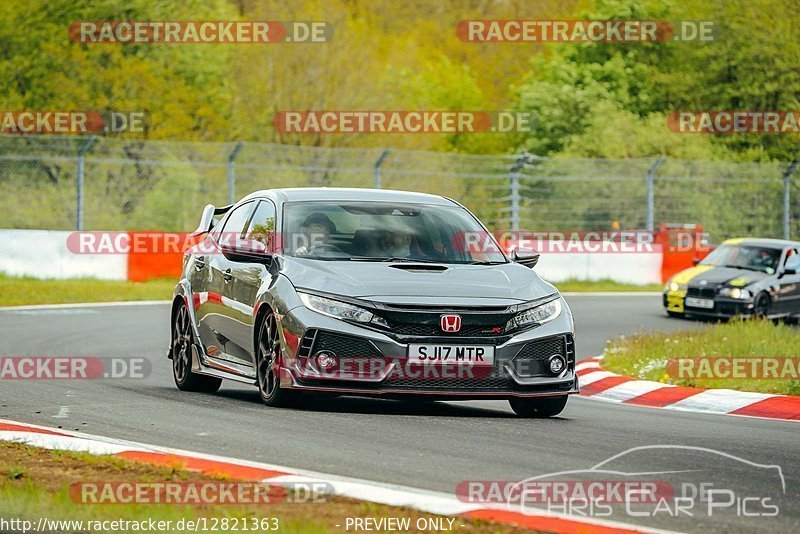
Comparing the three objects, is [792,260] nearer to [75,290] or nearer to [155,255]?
[155,255]

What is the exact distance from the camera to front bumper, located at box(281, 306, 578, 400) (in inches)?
384

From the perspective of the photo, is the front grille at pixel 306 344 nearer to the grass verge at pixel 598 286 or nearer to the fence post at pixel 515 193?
the grass verge at pixel 598 286

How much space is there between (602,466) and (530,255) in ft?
11.4

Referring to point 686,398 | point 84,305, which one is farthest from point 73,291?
point 686,398

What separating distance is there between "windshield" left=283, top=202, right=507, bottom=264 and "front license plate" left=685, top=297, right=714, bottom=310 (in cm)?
1315

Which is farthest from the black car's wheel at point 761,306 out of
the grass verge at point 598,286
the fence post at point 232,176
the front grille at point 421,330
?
the front grille at point 421,330

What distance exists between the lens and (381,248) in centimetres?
1078

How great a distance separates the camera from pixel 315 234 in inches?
428

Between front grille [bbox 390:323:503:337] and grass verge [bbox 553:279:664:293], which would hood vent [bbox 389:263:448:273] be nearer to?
front grille [bbox 390:323:503:337]

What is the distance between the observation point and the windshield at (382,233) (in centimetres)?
1075

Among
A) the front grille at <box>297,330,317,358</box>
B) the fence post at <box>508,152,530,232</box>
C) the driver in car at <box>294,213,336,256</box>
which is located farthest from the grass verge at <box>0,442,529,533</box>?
the fence post at <box>508,152,530,232</box>

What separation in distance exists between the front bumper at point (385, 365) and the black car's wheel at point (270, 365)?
0.52 feet

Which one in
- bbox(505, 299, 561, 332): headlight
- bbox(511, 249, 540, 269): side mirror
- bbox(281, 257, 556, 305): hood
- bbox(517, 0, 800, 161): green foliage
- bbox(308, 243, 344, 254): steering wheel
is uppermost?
bbox(517, 0, 800, 161): green foliage

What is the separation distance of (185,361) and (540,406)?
123 inches
